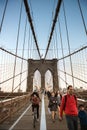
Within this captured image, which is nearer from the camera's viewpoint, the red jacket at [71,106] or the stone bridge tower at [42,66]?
the red jacket at [71,106]

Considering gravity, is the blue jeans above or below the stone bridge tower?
below

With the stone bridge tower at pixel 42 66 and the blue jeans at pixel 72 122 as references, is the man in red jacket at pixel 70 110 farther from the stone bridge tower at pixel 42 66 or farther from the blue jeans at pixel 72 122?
the stone bridge tower at pixel 42 66

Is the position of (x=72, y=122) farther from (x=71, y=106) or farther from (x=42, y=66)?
(x=42, y=66)

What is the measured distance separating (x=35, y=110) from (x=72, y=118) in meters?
2.40

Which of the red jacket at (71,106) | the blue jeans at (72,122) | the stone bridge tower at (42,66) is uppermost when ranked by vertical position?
the stone bridge tower at (42,66)

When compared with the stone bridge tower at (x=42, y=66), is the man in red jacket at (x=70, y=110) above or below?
below

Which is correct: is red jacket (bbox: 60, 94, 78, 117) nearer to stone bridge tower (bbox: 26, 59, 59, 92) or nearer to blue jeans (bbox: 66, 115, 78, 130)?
blue jeans (bbox: 66, 115, 78, 130)

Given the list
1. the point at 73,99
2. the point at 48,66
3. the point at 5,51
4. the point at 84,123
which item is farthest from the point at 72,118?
the point at 48,66

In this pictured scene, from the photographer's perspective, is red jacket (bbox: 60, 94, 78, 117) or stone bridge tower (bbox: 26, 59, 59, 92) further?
stone bridge tower (bbox: 26, 59, 59, 92)

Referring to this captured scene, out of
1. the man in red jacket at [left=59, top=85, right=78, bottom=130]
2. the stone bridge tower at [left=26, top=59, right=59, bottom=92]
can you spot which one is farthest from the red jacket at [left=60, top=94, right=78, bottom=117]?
the stone bridge tower at [left=26, top=59, right=59, bottom=92]

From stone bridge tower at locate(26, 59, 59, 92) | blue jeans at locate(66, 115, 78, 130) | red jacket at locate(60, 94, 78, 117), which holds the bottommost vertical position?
blue jeans at locate(66, 115, 78, 130)

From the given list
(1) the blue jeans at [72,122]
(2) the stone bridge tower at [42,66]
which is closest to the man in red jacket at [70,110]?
(1) the blue jeans at [72,122]

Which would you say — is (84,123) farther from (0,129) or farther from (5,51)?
(5,51)

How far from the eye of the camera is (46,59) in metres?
36.4
